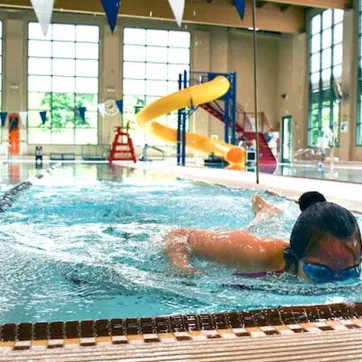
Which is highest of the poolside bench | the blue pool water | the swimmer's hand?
the poolside bench

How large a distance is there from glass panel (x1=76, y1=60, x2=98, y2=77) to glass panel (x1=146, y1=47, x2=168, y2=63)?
237cm

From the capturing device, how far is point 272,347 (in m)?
1.18

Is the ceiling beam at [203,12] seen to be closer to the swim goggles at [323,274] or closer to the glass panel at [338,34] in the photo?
the glass panel at [338,34]

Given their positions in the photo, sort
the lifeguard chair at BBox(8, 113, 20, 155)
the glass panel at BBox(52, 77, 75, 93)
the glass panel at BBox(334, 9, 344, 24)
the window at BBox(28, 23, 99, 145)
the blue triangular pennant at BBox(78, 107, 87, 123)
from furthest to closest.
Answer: the glass panel at BBox(52, 77, 75, 93)
the window at BBox(28, 23, 99, 145)
the lifeguard chair at BBox(8, 113, 20, 155)
the blue triangular pennant at BBox(78, 107, 87, 123)
the glass panel at BBox(334, 9, 344, 24)

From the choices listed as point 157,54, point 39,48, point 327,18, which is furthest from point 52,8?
point 157,54

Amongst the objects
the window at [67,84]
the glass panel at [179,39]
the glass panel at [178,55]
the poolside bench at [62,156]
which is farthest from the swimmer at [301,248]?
the glass panel at [179,39]

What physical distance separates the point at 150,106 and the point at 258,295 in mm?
12797

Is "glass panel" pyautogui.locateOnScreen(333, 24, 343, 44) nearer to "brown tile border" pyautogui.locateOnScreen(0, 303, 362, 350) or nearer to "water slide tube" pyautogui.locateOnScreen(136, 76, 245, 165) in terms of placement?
"water slide tube" pyautogui.locateOnScreen(136, 76, 245, 165)

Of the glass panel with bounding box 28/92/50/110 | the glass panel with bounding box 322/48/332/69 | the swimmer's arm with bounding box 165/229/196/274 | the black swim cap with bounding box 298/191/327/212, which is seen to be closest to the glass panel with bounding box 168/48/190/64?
the glass panel with bounding box 28/92/50/110

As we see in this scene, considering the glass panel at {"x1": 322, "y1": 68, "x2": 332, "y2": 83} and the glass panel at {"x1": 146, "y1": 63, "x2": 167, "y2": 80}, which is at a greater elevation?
the glass panel at {"x1": 146, "y1": 63, "x2": 167, "y2": 80}

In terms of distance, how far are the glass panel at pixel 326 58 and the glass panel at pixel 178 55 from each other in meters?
6.07

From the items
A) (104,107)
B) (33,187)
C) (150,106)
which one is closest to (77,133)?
(104,107)

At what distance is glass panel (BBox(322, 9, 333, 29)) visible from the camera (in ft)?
68.7

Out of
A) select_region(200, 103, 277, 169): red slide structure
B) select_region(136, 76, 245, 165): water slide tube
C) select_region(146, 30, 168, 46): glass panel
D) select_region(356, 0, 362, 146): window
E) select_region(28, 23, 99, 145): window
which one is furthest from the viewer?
select_region(146, 30, 168, 46): glass panel
